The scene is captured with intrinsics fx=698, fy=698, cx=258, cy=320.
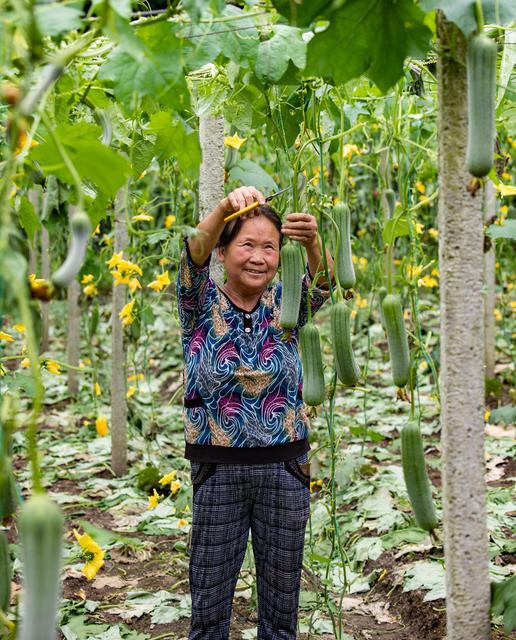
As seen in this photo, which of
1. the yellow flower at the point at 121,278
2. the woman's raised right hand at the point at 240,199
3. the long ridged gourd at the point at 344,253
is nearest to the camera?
the long ridged gourd at the point at 344,253

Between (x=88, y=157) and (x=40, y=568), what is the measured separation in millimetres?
897

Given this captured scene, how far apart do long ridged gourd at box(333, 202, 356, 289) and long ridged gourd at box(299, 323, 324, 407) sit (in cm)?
16

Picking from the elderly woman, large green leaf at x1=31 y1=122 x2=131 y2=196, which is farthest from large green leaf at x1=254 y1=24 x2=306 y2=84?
the elderly woman

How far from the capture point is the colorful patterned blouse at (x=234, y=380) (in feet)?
6.89

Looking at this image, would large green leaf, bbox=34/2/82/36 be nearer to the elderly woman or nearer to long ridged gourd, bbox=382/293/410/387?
long ridged gourd, bbox=382/293/410/387

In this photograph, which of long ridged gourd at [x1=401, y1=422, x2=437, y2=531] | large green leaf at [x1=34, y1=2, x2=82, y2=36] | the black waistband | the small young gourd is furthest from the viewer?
the black waistband

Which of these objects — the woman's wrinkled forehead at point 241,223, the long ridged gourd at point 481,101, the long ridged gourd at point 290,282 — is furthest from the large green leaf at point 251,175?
the long ridged gourd at point 481,101

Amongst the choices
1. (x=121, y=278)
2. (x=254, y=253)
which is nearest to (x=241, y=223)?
(x=254, y=253)

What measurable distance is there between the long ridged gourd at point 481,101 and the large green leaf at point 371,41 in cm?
28

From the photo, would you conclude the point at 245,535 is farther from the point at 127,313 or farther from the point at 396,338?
the point at 127,313

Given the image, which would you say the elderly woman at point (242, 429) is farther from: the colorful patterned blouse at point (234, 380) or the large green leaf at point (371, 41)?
the large green leaf at point (371, 41)

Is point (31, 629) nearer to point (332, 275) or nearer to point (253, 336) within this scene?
point (253, 336)

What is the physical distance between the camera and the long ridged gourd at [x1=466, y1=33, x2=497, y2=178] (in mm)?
1000

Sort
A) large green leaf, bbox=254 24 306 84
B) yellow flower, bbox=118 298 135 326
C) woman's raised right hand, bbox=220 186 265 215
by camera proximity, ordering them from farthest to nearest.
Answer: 1. yellow flower, bbox=118 298 135 326
2. woman's raised right hand, bbox=220 186 265 215
3. large green leaf, bbox=254 24 306 84
